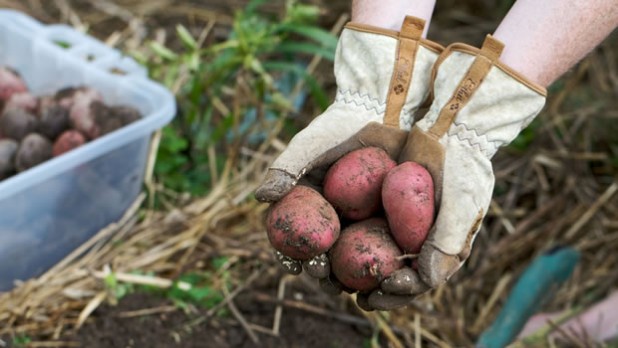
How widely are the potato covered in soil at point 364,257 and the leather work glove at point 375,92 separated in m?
0.14

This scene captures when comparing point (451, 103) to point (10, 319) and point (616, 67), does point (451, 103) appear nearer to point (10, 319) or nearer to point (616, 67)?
point (10, 319)

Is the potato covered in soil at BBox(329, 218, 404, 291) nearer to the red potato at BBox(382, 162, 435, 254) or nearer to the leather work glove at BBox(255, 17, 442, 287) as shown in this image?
the red potato at BBox(382, 162, 435, 254)

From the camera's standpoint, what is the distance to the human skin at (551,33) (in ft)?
3.80

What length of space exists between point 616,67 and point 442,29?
597mm

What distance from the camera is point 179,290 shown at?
1.68 m

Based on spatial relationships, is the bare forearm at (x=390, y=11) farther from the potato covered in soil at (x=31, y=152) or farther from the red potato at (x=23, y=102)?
the red potato at (x=23, y=102)

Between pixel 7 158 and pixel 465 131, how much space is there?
1.08m

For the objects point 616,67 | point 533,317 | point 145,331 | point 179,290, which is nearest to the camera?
point 145,331

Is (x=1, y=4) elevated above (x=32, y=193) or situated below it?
below

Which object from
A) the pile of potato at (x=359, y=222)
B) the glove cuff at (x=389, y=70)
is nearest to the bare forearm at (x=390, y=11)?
the glove cuff at (x=389, y=70)

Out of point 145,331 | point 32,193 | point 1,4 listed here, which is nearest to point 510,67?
point 145,331

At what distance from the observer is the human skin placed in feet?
3.80

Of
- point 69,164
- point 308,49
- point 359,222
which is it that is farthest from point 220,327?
point 308,49

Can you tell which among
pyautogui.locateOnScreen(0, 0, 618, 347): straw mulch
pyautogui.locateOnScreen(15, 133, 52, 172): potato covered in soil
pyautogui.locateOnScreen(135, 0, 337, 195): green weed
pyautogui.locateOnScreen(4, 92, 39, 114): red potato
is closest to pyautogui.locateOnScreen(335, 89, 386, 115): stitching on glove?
pyautogui.locateOnScreen(0, 0, 618, 347): straw mulch
